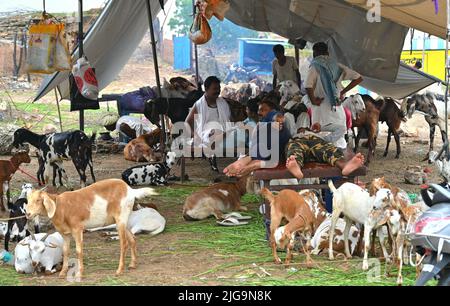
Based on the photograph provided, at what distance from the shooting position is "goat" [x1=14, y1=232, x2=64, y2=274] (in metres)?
5.68

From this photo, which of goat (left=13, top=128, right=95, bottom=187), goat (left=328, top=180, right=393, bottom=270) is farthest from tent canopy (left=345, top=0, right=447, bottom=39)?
goat (left=13, top=128, right=95, bottom=187)

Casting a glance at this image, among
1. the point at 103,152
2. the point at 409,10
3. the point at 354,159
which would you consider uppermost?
the point at 409,10

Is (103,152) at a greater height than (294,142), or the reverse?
(294,142)

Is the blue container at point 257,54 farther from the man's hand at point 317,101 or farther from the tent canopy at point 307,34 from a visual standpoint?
the man's hand at point 317,101

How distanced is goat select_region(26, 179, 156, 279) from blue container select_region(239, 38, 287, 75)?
61.2ft

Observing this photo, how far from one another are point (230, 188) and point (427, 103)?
5.70m

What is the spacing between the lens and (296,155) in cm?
679

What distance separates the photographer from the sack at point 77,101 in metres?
10.7

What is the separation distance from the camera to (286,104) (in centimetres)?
1027

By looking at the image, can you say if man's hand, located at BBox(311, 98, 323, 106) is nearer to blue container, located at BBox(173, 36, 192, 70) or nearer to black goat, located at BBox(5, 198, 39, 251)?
black goat, located at BBox(5, 198, 39, 251)

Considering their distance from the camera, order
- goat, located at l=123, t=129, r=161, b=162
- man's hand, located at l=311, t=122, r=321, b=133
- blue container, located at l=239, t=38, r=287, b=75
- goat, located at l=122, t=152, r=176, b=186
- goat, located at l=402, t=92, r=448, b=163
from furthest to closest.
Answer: blue container, located at l=239, t=38, r=287, b=75 < goat, located at l=402, t=92, r=448, b=163 < goat, located at l=123, t=129, r=161, b=162 < goat, located at l=122, t=152, r=176, b=186 < man's hand, located at l=311, t=122, r=321, b=133
